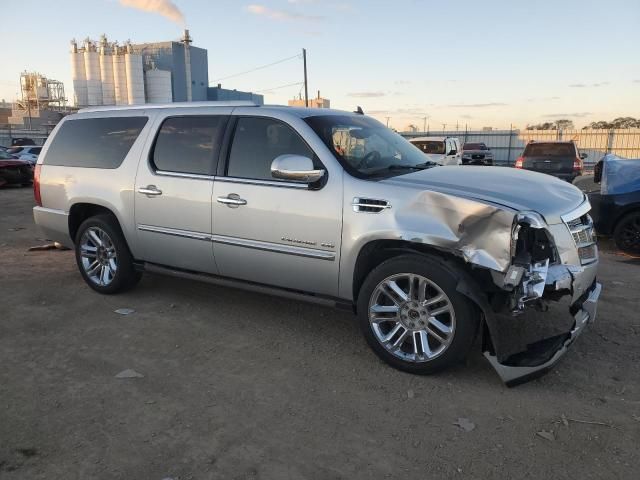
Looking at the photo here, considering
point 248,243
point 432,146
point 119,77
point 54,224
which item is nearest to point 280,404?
Answer: point 248,243

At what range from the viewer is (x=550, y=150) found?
14.9m

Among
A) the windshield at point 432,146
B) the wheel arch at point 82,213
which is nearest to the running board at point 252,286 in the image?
the wheel arch at point 82,213

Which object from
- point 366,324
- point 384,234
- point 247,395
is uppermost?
point 384,234

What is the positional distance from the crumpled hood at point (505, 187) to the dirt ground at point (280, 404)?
1.19 m

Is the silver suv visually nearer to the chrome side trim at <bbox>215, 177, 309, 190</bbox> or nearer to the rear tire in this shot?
the chrome side trim at <bbox>215, 177, 309, 190</bbox>

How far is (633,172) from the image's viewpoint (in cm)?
751

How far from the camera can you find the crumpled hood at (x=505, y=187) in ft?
11.3

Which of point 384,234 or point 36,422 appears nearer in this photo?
point 36,422

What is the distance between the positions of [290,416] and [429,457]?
87 centimetres

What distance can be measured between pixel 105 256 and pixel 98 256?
0.10 m

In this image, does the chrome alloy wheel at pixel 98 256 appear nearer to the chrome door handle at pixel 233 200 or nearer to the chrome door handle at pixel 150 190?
the chrome door handle at pixel 150 190

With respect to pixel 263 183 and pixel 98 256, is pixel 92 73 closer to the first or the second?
pixel 98 256

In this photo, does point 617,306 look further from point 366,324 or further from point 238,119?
point 238,119

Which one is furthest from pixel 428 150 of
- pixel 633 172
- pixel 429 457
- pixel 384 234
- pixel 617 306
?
pixel 429 457
